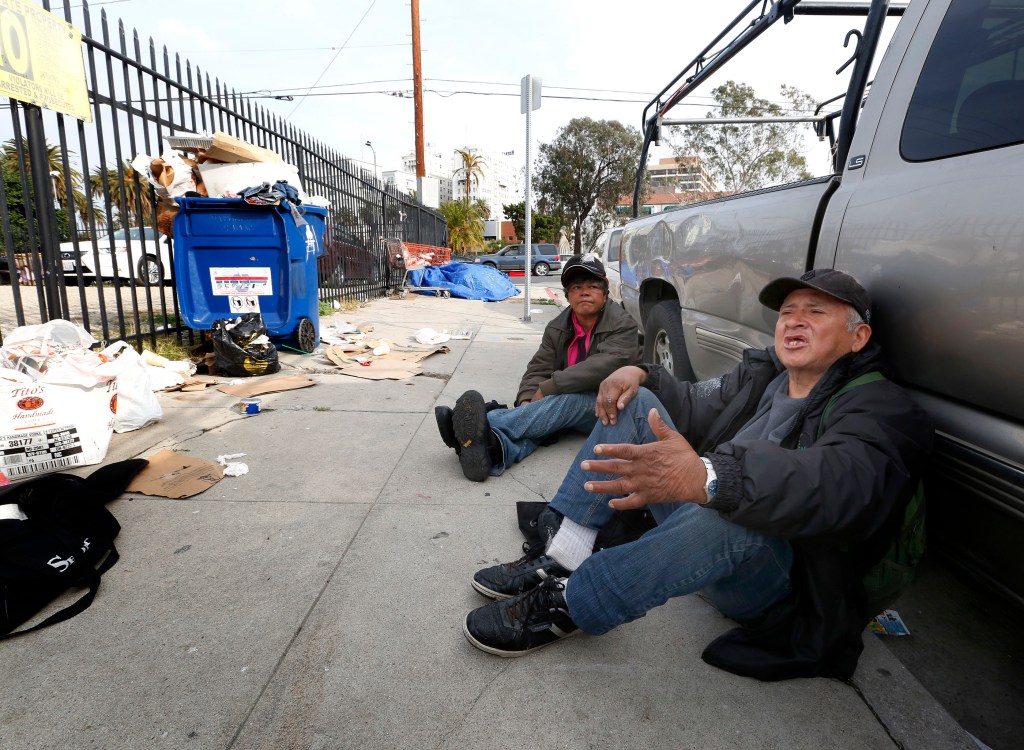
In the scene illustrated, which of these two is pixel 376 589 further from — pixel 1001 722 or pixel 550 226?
pixel 550 226

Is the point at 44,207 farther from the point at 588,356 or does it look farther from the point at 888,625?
the point at 888,625

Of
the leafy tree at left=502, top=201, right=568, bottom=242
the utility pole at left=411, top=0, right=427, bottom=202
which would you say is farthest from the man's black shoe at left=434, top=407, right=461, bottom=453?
the leafy tree at left=502, top=201, right=568, bottom=242

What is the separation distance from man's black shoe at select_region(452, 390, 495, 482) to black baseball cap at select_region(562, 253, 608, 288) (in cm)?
84

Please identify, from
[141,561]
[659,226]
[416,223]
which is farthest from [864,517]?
[416,223]

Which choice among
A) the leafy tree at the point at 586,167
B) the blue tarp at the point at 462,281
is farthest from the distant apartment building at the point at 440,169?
the blue tarp at the point at 462,281

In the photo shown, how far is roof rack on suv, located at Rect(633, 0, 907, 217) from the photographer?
2.03m

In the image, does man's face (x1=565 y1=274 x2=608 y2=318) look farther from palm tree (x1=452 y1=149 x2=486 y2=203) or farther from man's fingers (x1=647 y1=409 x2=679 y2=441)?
palm tree (x1=452 y1=149 x2=486 y2=203)

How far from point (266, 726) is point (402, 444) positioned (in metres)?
2.05

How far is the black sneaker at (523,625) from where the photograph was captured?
1.68 metres

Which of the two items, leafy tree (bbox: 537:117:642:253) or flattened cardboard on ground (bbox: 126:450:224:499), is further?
leafy tree (bbox: 537:117:642:253)

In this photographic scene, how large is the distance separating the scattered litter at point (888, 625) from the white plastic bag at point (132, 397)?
147 inches

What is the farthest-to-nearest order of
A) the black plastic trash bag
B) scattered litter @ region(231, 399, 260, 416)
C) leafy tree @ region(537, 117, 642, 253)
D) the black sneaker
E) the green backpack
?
leafy tree @ region(537, 117, 642, 253) → the black plastic trash bag → scattered litter @ region(231, 399, 260, 416) → the black sneaker → the green backpack

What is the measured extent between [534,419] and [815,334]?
1.66 metres

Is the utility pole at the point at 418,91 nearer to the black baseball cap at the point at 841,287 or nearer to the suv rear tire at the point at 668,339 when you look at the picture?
the suv rear tire at the point at 668,339
